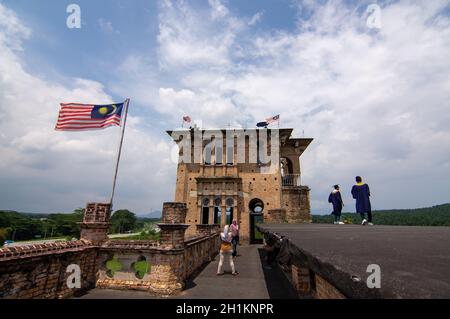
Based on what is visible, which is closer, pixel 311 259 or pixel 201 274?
pixel 311 259

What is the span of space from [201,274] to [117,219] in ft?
377

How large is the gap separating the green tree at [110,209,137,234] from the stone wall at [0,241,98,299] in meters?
113

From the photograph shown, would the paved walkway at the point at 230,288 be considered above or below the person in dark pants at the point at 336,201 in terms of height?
below

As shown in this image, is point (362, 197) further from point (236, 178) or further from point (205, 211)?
point (205, 211)

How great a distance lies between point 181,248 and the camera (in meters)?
8.02

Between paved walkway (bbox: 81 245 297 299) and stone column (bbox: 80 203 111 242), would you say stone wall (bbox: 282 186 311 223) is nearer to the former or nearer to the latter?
paved walkway (bbox: 81 245 297 299)

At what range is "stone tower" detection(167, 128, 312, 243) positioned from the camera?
79.0ft

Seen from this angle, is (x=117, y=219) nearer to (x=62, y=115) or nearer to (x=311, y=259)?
(x=62, y=115)

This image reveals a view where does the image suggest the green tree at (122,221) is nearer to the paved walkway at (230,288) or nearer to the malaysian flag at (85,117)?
the malaysian flag at (85,117)

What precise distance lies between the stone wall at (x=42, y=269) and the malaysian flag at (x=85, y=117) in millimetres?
4903

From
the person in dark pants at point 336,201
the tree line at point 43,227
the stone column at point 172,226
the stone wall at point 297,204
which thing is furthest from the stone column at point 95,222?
the tree line at point 43,227

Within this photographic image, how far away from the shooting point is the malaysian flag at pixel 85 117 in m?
9.99

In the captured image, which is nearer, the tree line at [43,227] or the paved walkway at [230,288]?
the paved walkway at [230,288]
